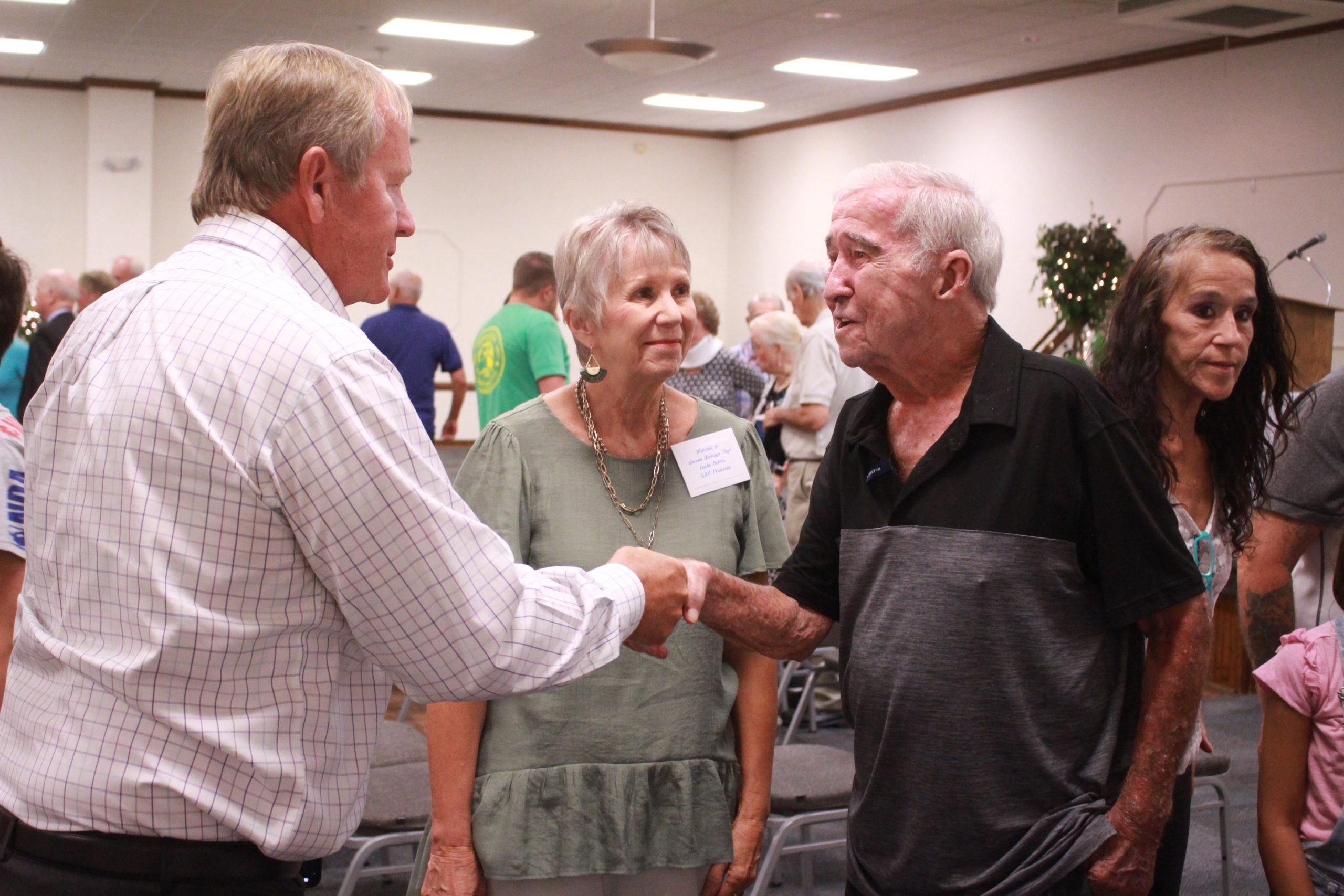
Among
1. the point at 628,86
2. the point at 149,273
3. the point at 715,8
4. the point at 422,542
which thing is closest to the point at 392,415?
the point at 422,542

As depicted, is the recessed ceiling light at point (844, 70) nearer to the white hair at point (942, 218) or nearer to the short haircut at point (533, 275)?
the short haircut at point (533, 275)

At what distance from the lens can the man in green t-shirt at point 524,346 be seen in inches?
214

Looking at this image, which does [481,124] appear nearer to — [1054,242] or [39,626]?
[1054,242]

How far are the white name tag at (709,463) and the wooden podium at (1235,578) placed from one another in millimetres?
3618

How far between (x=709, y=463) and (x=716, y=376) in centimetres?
463

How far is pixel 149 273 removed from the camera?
1361 mm

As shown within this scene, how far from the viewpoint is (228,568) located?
4.07 ft

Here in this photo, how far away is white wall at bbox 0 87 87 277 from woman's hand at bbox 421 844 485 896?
479 inches

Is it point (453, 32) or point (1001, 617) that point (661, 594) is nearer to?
point (1001, 617)

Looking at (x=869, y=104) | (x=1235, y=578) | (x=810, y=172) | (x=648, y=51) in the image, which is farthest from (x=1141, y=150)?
(x=1235, y=578)

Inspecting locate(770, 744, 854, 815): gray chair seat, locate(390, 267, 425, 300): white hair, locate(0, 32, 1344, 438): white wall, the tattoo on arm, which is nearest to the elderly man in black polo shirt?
the tattoo on arm

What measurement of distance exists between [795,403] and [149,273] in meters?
4.22

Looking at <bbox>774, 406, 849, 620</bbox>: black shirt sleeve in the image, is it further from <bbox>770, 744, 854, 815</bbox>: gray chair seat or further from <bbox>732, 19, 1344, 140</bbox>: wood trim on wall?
<bbox>732, 19, 1344, 140</bbox>: wood trim on wall

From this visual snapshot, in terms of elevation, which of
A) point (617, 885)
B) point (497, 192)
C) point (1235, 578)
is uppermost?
point (497, 192)
